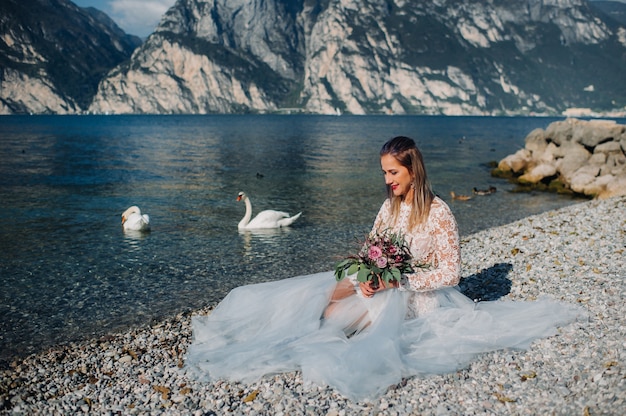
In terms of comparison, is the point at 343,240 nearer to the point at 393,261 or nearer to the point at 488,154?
the point at 393,261

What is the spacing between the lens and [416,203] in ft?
20.5

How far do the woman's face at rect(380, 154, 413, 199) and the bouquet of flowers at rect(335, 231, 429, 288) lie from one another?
1.87ft

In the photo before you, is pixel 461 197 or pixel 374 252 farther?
pixel 461 197

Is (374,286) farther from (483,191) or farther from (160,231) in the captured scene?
(483,191)

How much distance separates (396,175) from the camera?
6.16m

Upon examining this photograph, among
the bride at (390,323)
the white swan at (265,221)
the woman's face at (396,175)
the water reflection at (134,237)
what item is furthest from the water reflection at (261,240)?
the woman's face at (396,175)

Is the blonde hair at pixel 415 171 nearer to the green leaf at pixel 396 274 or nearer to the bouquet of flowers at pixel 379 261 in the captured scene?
the bouquet of flowers at pixel 379 261

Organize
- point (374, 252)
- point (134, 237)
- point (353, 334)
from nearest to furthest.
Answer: point (374, 252)
point (353, 334)
point (134, 237)

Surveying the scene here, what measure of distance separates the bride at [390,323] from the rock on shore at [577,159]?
18542 millimetres

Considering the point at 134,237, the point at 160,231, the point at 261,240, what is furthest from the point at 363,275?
the point at 160,231

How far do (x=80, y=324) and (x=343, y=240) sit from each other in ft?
28.8

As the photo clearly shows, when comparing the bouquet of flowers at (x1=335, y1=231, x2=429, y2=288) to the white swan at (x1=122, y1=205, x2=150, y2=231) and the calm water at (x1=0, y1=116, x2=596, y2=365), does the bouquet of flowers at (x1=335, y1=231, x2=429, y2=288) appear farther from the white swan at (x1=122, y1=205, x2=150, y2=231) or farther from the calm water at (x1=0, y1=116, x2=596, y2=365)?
the white swan at (x1=122, y1=205, x2=150, y2=231)

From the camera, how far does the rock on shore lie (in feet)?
86.0

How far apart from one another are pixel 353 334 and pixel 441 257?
4.66ft
